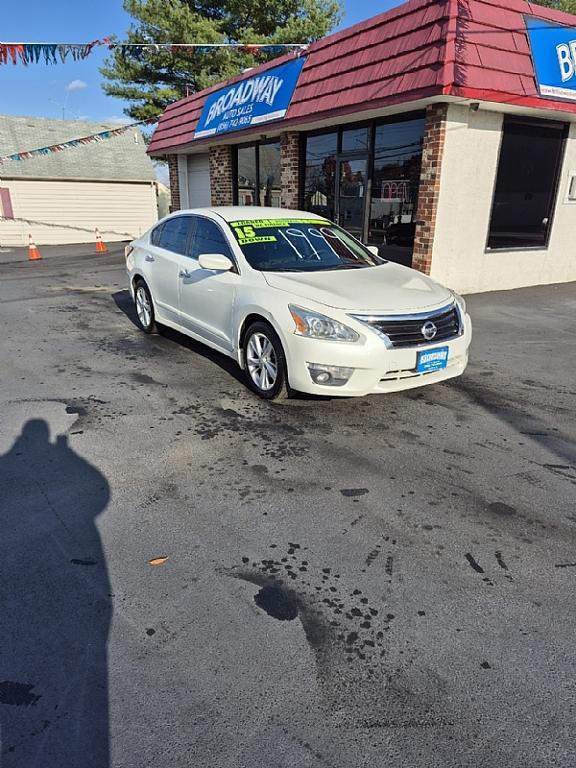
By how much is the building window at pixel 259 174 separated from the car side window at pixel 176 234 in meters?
7.21

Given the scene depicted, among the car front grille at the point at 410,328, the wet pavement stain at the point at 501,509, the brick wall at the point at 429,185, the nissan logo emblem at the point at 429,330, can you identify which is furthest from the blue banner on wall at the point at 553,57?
the wet pavement stain at the point at 501,509

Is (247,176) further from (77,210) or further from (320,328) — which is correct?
(77,210)

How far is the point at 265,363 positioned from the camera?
15.5 feet

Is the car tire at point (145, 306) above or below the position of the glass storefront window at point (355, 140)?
below

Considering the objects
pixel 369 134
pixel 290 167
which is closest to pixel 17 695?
pixel 369 134

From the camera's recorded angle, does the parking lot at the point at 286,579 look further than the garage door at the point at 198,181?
No

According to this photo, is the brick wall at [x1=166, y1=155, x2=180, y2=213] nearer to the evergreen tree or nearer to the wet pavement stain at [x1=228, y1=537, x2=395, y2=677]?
the evergreen tree

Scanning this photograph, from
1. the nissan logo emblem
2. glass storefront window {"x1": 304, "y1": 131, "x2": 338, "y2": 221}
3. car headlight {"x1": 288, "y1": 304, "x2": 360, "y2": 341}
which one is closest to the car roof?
car headlight {"x1": 288, "y1": 304, "x2": 360, "y2": 341}

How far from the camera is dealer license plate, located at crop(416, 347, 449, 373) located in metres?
4.25

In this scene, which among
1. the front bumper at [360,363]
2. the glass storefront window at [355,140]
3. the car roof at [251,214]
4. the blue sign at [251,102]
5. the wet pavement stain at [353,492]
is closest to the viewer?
the wet pavement stain at [353,492]

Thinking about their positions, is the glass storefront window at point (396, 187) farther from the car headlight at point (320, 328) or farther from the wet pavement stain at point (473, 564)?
the wet pavement stain at point (473, 564)

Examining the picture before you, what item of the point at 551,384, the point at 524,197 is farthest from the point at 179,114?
the point at 551,384

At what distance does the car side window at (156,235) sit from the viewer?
6671mm

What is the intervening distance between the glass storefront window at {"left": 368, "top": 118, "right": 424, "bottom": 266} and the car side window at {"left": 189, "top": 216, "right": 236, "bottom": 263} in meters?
4.86
